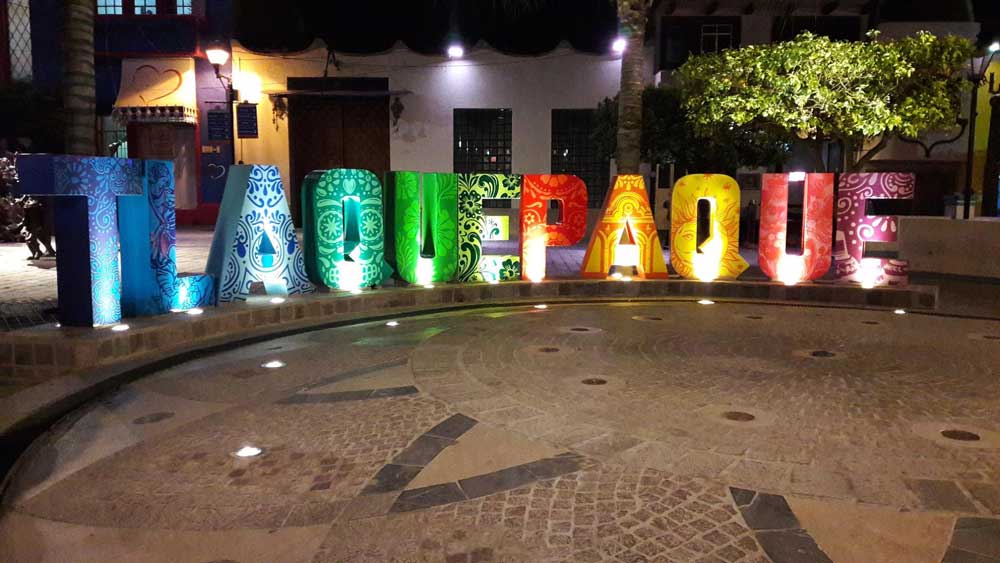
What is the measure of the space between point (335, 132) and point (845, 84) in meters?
15.0

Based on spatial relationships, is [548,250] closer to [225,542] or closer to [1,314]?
[1,314]

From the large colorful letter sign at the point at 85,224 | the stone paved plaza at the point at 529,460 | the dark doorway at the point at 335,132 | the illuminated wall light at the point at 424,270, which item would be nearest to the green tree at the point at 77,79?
the large colorful letter sign at the point at 85,224

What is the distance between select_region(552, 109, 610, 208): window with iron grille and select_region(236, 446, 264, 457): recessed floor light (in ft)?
59.2

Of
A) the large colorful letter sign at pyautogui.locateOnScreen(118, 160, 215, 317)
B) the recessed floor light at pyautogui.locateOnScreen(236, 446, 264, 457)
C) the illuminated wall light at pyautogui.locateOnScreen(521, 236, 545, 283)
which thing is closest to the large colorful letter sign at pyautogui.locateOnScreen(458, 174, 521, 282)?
the illuminated wall light at pyautogui.locateOnScreen(521, 236, 545, 283)

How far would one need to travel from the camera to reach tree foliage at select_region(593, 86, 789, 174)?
56.0 feet

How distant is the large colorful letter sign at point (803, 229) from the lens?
1067cm

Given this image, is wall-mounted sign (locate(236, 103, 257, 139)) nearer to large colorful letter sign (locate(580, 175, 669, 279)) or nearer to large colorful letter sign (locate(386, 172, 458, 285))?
large colorful letter sign (locate(386, 172, 458, 285))

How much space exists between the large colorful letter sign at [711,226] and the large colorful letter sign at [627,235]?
36 centimetres

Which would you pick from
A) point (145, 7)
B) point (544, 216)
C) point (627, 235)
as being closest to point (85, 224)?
point (544, 216)

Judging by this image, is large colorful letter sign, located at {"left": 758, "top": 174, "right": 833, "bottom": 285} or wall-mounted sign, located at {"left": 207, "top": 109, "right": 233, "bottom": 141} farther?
wall-mounted sign, located at {"left": 207, "top": 109, "right": 233, "bottom": 141}

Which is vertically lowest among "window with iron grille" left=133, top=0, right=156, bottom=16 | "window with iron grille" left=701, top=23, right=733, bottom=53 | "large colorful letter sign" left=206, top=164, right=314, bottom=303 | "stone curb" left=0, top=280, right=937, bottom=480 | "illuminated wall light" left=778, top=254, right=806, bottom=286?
"stone curb" left=0, top=280, right=937, bottom=480

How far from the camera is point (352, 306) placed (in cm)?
939

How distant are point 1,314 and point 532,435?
255 inches

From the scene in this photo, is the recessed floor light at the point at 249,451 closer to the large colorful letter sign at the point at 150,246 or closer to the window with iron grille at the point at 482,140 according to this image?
the large colorful letter sign at the point at 150,246
